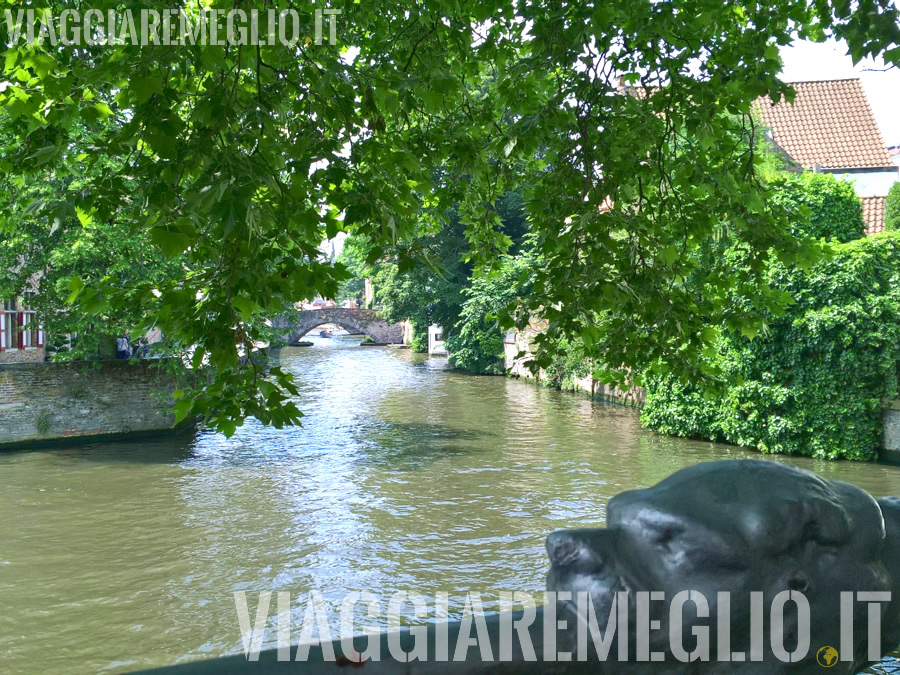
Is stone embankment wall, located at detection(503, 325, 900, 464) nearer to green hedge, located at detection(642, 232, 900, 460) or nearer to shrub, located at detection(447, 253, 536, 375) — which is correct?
green hedge, located at detection(642, 232, 900, 460)

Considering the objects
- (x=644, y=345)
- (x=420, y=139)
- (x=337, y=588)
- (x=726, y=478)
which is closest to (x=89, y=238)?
(x=337, y=588)

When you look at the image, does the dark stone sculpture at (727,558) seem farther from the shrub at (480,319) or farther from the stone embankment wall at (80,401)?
the shrub at (480,319)

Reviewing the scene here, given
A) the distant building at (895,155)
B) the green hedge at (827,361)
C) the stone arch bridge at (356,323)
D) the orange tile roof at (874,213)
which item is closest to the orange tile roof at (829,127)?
the distant building at (895,155)

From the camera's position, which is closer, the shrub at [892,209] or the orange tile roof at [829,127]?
the shrub at [892,209]

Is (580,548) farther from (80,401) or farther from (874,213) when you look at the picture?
(874,213)

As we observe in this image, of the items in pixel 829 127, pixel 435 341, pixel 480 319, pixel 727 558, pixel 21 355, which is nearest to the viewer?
pixel 727 558

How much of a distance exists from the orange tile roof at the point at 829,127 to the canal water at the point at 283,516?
44.8ft

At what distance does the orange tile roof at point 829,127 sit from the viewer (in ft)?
92.7

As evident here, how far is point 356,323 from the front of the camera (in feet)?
215

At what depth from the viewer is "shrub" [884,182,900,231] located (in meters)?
21.7

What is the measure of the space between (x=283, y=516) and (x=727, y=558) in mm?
11609

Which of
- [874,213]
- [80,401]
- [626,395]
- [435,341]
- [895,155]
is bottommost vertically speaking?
[626,395]

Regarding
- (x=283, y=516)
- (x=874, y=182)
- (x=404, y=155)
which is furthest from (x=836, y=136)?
(x=404, y=155)

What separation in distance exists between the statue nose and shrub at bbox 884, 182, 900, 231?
23.2m
